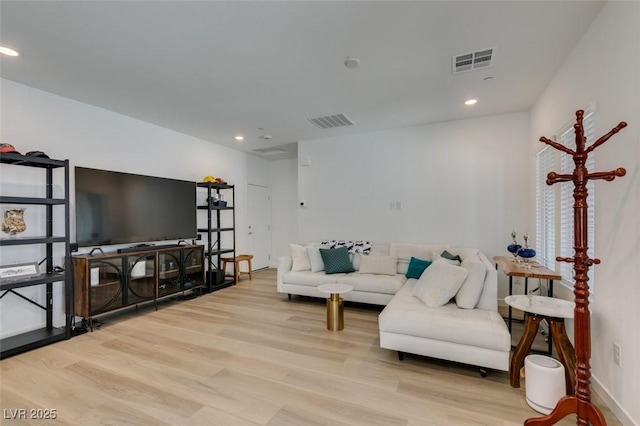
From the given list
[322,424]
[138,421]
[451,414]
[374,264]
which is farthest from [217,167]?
[451,414]

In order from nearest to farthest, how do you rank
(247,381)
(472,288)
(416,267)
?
(247,381), (472,288), (416,267)

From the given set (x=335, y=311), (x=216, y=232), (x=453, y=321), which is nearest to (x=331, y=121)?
(x=335, y=311)

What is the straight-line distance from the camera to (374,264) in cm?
419

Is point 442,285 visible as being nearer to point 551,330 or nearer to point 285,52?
point 551,330

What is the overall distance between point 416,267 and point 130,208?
3.96 metres

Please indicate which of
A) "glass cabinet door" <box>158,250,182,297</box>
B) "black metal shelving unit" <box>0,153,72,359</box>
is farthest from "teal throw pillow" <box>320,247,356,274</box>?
"black metal shelving unit" <box>0,153,72,359</box>

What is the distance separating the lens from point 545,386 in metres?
1.87

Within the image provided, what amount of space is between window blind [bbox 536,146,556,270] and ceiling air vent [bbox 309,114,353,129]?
2.56m

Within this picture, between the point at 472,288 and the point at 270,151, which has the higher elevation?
the point at 270,151

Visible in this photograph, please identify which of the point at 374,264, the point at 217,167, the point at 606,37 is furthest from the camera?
the point at 217,167

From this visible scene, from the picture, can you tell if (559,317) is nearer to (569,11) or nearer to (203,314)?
(569,11)

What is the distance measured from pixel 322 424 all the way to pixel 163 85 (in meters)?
3.49

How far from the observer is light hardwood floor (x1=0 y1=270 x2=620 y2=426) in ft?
6.15

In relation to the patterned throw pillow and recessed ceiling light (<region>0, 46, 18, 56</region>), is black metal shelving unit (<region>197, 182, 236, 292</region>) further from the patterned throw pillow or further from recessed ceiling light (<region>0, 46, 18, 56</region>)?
recessed ceiling light (<region>0, 46, 18, 56</region>)
